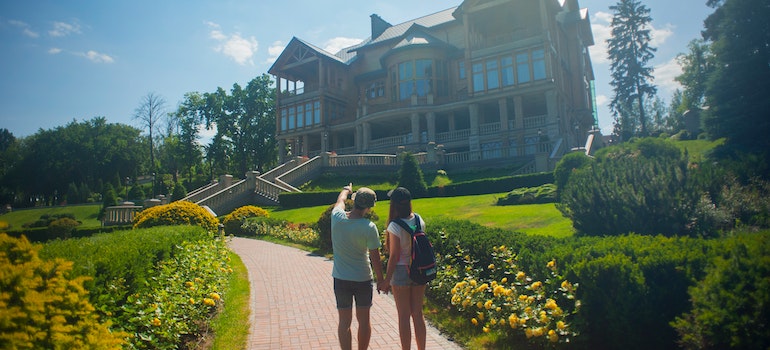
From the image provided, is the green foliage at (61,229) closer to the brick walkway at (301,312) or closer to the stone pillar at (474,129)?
the brick walkway at (301,312)

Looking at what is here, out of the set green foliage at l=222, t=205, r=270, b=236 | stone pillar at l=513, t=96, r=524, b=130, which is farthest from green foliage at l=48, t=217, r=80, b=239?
stone pillar at l=513, t=96, r=524, b=130

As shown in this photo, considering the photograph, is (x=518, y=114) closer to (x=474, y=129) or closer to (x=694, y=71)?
(x=474, y=129)

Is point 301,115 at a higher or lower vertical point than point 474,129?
higher

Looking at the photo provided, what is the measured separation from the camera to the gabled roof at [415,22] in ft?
143

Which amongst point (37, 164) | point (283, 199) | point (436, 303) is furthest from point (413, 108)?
point (37, 164)

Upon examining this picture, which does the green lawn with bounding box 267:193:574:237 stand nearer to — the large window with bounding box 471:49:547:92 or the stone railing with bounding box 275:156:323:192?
the stone railing with bounding box 275:156:323:192

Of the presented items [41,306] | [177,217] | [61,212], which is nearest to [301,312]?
[41,306]

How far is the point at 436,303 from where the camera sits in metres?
7.38

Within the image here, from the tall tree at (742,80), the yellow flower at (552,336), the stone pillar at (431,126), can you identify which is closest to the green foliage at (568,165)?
the yellow flower at (552,336)

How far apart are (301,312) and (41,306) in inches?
182

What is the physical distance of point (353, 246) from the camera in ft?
14.6

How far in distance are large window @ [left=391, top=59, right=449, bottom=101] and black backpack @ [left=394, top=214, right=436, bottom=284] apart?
3382 cm

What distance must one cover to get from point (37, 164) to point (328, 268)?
7331cm

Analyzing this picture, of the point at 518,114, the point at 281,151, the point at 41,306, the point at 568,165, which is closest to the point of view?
the point at 41,306
